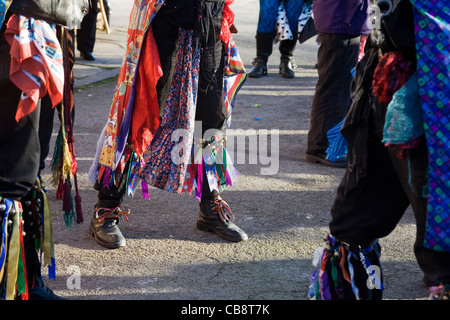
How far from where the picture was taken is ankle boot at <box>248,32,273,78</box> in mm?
7336

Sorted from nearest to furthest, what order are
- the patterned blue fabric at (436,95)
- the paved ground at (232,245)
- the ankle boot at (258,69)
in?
the patterned blue fabric at (436,95), the paved ground at (232,245), the ankle boot at (258,69)

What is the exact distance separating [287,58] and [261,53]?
16.7 inches

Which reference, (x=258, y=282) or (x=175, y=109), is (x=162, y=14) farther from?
(x=258, y=282)

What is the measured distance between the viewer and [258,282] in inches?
118

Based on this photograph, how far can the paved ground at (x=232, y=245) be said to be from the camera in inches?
116

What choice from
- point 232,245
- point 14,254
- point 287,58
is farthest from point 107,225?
point 287,58

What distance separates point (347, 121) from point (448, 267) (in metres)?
0.58

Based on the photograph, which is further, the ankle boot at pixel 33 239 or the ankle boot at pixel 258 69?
the ankle boot at pixel 258 69

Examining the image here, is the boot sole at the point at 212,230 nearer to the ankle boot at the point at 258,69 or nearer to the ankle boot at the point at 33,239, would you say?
the ankle boot at the point at 33,239

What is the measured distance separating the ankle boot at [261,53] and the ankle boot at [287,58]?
21 centimetres

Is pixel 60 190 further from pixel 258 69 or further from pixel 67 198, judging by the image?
pixel 258 69

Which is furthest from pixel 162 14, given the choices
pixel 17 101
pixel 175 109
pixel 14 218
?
pixel 14 218

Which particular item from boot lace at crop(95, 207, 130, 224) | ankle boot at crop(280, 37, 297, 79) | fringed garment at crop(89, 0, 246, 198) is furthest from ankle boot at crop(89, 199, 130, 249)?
ankle boot at crop(280, 37, 297, 79)

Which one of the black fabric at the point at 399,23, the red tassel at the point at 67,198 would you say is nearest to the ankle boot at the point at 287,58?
the red tassel at the point at 67,198
